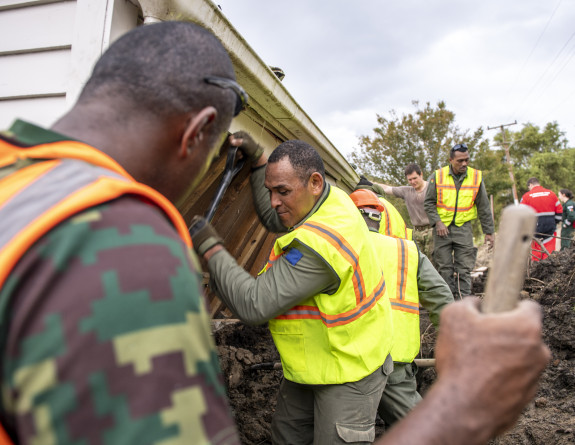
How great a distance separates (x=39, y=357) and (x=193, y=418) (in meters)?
0.21

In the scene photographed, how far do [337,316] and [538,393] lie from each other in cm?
327

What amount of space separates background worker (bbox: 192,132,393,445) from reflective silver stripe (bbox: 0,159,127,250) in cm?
139

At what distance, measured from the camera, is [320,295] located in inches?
85.3

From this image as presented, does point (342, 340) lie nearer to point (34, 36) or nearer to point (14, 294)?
point (14, 294)

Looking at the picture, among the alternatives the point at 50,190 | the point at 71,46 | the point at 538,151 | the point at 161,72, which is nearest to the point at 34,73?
the point at 71,46

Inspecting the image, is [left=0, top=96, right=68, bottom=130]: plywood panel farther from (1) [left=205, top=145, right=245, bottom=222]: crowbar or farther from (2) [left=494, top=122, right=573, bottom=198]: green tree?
(2) [left=494, top=122, right=573, bottom=198]: green tree

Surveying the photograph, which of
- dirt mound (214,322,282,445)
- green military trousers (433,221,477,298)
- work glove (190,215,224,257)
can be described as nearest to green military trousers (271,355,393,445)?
work glove (190,215,224,257)

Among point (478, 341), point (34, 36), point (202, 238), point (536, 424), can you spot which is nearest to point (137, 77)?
point (478, 341)

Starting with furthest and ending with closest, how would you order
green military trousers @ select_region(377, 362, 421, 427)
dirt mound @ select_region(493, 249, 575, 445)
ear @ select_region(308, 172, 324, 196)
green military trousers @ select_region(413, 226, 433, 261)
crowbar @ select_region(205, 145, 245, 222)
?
green military trousers @ select_region(413, 226, 433, 261) → dirt mound @ select_region(493, 249, 575, 445) → green military trousers @ select_region(377, 362, 421, 427) → ear @ select_region(308, 172, 324, 196) → crowbar @ select_region(205, 145, 245, 222)

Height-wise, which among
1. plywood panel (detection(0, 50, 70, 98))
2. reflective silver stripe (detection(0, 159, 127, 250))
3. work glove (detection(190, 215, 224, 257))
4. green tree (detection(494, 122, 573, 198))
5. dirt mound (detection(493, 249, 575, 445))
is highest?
green tree (detection(494, 122, 573, 198))

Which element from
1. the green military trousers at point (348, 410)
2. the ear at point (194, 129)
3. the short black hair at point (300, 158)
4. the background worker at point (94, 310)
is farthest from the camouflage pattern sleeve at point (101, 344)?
the short black hair at point (300, 158)

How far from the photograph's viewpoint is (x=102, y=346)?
0.54 meters

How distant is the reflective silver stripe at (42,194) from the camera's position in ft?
1.88

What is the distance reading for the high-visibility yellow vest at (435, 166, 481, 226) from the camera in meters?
6.19
